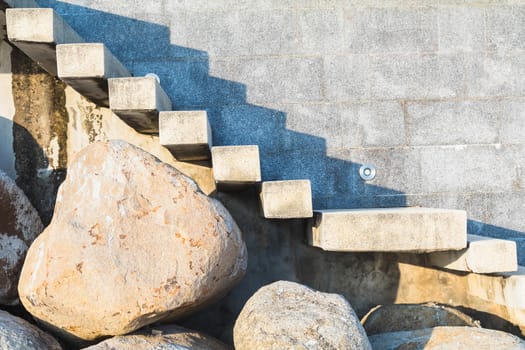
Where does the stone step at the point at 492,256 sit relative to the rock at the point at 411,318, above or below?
above

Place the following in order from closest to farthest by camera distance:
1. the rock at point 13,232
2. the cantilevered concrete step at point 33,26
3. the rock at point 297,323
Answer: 1. the rock at point 297,323
2. the cantilevered concrete step at point 33,26
3. the rock at point 13,232

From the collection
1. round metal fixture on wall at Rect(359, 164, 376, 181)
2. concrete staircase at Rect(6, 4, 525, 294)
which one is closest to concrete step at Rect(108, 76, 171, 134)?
concrete staircase at Rect(6, 4, 525, 294)

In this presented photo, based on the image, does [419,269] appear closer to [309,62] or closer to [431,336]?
[431,336]

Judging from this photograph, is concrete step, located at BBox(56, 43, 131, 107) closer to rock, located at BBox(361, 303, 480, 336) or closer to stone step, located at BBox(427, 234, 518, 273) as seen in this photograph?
rock, located at BBox(361, 303, 480, 336)

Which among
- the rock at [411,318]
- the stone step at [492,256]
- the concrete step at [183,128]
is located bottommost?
the rock at [411,318]

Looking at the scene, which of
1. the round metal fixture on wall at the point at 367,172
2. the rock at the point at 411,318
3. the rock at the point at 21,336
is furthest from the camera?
the round metal fixture on wall at the point at 367,172

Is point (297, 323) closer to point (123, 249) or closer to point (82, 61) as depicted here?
point (123, 249)

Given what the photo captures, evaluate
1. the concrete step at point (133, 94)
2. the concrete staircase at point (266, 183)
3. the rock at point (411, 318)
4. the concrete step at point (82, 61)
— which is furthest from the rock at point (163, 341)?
the concrete step at point (82, 61)

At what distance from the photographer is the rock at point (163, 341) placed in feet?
9.62

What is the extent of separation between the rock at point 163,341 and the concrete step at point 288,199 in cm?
90

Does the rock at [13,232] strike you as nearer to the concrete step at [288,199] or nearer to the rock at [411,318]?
the concrete step at [288,199]

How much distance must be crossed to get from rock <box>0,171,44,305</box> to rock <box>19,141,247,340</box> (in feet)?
1.49

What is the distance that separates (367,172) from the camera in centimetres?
427

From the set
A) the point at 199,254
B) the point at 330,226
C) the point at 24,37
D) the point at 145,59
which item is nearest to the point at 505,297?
the point at 330,226
